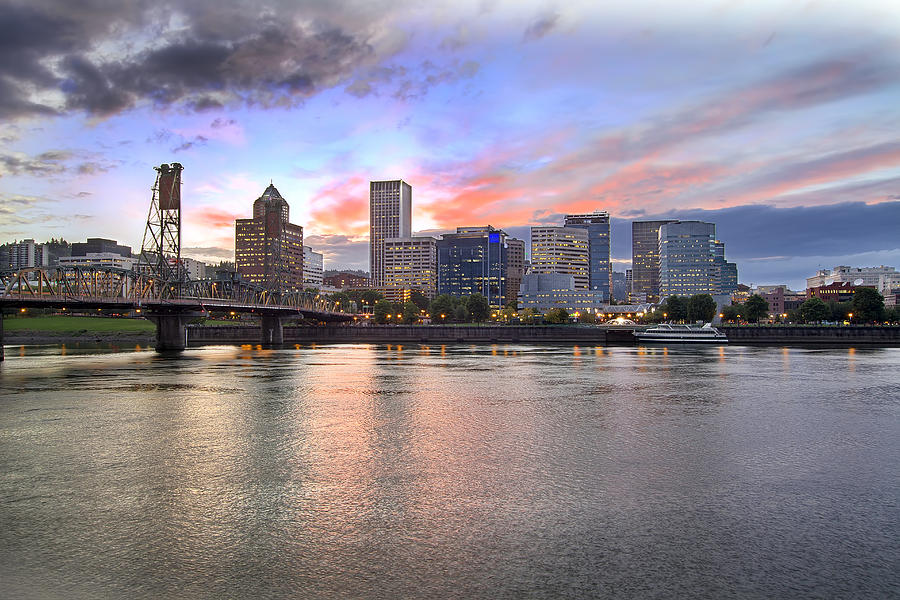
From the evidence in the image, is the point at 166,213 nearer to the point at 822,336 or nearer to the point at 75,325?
the point at 75,325

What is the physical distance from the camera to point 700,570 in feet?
38.3

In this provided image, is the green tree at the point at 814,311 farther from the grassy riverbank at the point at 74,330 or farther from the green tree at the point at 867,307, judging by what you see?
the grassy riverbank at the point at 74,330

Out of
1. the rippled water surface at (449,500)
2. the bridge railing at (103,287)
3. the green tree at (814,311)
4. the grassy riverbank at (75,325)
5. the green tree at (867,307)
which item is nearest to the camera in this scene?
the rippled water surface at (449,500)

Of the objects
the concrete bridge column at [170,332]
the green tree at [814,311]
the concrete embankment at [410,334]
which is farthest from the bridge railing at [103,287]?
the green tree at [814,311]

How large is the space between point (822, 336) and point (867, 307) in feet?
163

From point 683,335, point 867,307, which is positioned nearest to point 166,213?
point 683,335

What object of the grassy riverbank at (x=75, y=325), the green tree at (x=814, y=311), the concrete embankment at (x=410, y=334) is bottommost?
the concrete embankment at (x=410, y=334)

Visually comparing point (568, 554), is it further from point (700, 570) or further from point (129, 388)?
point (129, 388)

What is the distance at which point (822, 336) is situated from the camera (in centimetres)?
13888

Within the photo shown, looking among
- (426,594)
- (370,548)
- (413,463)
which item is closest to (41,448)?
(413,463)

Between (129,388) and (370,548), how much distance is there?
4019cm

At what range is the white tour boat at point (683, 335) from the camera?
5408 inches

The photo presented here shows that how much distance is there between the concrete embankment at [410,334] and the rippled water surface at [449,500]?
391 ft

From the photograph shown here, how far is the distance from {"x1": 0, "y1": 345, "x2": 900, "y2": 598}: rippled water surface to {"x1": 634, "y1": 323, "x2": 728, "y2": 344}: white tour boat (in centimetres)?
10587
